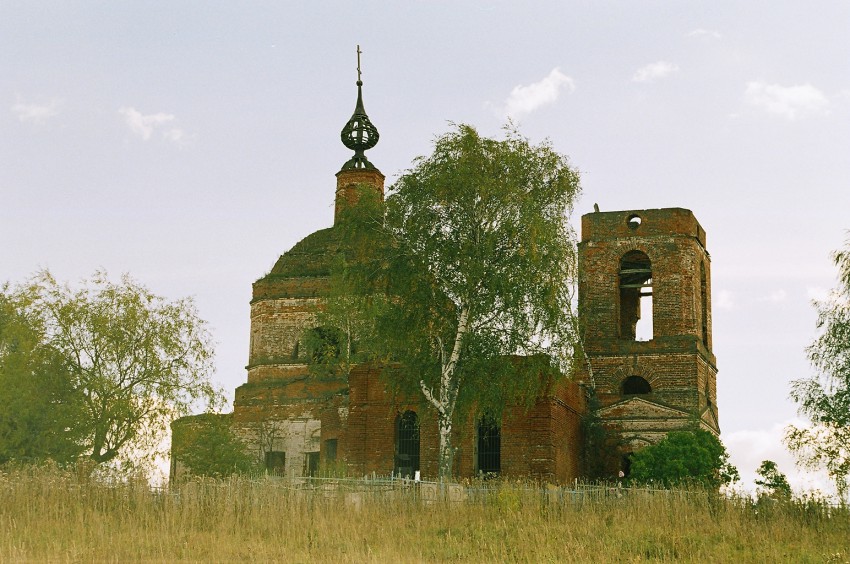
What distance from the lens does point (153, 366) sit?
96.9ft

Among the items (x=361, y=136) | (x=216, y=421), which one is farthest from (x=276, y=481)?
(x=361, y=136)

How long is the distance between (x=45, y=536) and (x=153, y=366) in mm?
16017

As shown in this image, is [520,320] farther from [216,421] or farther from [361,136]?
[361,136]

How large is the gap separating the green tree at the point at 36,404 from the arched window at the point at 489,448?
34.7ft

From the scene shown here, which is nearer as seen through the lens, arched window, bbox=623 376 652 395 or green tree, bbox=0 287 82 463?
green tree, bbox=0 287 82 463

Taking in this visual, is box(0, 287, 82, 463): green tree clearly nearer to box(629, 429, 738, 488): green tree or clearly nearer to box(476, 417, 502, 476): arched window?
box(476, 417, 502, 476): arched window

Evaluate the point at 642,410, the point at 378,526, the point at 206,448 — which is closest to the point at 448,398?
the point at 378,526

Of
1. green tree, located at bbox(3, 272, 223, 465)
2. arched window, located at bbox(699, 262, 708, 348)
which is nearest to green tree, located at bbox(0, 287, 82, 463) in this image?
green tree, located at bbox(3, 272, 223, 465)

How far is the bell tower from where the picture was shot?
101 ft

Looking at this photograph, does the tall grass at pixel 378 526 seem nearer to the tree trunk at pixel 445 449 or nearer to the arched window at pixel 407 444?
the tree trunk at pixel 445 449

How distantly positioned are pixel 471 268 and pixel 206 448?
10684 millimetres

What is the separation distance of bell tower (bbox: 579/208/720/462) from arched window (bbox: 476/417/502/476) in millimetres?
4340

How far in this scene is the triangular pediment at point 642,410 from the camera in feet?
96.5

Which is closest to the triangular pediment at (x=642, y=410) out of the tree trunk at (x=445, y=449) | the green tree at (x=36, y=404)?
the tree trunk at (x=445, y=449)
